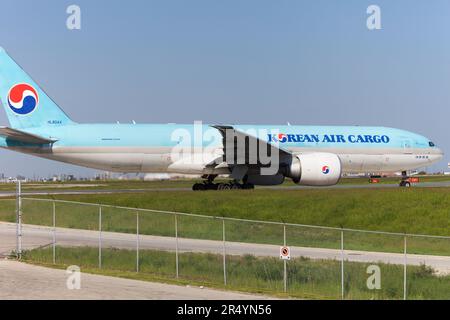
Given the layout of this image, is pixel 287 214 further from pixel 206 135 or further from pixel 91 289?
pixel 91 289

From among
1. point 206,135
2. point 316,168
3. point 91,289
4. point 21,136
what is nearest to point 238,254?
point 91,289

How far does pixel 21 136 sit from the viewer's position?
39375mm

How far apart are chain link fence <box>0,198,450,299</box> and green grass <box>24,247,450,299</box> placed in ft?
0.10

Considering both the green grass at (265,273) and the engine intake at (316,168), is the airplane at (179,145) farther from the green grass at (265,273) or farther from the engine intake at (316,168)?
the green grass at (265,273)

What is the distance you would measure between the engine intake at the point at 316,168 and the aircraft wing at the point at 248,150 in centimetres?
88

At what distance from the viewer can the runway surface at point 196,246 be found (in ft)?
78.5

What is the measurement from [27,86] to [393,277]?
2953 cm

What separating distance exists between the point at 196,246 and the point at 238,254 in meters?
3.44

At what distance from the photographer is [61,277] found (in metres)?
18.4

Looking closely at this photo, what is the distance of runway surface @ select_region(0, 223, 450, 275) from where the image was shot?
23.9m

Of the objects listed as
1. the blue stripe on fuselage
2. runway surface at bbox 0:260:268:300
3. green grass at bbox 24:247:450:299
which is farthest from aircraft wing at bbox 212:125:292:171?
runway surface at bbox 0:260:268:300

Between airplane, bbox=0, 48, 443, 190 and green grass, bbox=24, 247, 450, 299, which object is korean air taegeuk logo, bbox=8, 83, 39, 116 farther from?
green grass, bbox=24, 247, 450, 299
